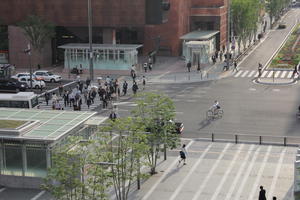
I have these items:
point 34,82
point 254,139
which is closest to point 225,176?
point 254,139

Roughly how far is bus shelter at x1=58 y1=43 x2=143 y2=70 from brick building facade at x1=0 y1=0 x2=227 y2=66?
5.64m

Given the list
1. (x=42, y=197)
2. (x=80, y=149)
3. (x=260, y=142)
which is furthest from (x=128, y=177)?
(x=260, y=142)

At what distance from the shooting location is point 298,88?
58.5 m

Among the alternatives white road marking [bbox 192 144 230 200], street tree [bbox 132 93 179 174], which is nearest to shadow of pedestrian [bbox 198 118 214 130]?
white road marking [bbox 192 144 230 200]

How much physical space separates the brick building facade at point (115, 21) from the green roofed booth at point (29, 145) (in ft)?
141

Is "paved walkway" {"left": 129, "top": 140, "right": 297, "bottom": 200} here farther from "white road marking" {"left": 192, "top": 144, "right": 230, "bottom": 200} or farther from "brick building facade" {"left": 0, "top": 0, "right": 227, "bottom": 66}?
"brick building facade" {"left": 0, "top": 0, "right": 227, "bottom": 66}

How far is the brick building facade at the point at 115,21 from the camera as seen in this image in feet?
248

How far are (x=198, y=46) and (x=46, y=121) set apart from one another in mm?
40651

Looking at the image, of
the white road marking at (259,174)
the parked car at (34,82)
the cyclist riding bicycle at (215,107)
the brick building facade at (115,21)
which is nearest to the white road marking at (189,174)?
the white road marking at (259,174)

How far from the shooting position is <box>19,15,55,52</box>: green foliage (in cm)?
7188

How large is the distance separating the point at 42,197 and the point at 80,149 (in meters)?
6.91

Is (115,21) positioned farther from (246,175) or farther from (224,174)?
(246,175)

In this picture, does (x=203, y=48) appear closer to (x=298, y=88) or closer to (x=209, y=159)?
(x=298, y=88)

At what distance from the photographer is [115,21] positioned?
75.8 meters
